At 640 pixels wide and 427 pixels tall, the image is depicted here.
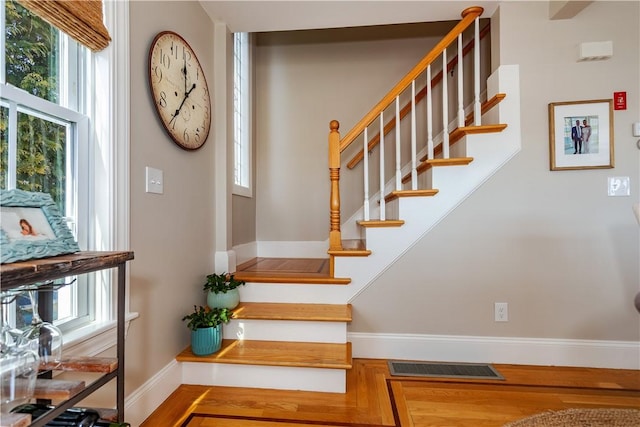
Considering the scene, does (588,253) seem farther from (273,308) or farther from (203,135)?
(203,135)

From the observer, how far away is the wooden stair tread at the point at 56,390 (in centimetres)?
81

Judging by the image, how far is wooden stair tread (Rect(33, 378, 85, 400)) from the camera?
808 mm

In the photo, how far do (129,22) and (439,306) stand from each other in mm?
2331

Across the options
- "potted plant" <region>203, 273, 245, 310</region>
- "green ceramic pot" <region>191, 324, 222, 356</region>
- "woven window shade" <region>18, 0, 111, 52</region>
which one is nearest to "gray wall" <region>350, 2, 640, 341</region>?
"potted plant" <region>203, 273, 245, 310</region>

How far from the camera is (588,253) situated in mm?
1989

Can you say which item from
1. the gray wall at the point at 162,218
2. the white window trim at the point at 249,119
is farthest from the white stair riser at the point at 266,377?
the white window trim at the point at 249,119

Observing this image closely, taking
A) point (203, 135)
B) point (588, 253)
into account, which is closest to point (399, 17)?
point (203, 135)

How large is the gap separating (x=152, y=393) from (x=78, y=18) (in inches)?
65.3

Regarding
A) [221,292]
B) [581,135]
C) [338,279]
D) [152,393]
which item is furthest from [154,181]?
[581,135]

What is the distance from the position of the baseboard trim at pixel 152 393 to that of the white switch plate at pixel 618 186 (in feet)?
9.34

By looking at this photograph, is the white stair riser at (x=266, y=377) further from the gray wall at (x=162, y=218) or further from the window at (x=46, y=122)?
the window at (x=46, y=122)

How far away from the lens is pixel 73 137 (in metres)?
1.21

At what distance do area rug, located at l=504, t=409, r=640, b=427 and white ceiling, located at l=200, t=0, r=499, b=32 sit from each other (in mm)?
2421

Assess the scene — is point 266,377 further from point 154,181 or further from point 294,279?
point 154,181
